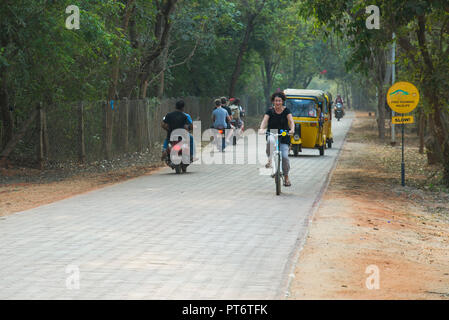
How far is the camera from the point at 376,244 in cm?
1073

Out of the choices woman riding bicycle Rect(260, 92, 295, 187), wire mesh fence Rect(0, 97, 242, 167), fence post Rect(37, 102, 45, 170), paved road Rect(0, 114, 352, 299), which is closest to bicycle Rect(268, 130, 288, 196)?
woman riding bicycle Rect(260, 92, 295, 187)

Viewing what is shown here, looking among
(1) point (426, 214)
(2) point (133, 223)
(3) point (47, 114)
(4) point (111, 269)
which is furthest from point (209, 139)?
(4) point (111, 269)

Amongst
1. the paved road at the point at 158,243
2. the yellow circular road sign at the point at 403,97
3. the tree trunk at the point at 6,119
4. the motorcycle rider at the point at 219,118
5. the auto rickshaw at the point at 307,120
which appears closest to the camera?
the paved road at the point at 158,243

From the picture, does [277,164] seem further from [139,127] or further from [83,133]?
[139,127]

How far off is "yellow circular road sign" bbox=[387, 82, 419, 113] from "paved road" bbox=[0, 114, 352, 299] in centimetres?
327

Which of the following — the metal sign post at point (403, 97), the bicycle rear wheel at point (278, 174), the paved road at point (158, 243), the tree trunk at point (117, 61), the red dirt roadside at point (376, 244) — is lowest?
the red dirt roadside at point (376, 244)

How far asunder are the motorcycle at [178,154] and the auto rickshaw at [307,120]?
26.2 feet

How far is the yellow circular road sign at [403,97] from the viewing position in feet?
60.2

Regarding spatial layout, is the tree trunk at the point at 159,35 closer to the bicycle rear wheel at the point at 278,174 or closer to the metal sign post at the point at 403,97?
the metal sign post at the point at 403,97

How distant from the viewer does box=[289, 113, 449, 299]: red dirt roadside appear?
8070 millimetres

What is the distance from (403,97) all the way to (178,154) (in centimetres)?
571

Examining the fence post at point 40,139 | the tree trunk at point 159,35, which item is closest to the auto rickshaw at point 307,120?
the tree trunk at point 159,35

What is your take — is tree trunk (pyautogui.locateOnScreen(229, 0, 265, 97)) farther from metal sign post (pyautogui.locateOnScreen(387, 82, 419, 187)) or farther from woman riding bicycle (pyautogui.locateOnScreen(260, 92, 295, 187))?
woman riding bicycle (pyautogui.locateOnScreen(260, 92, 295, 187))
